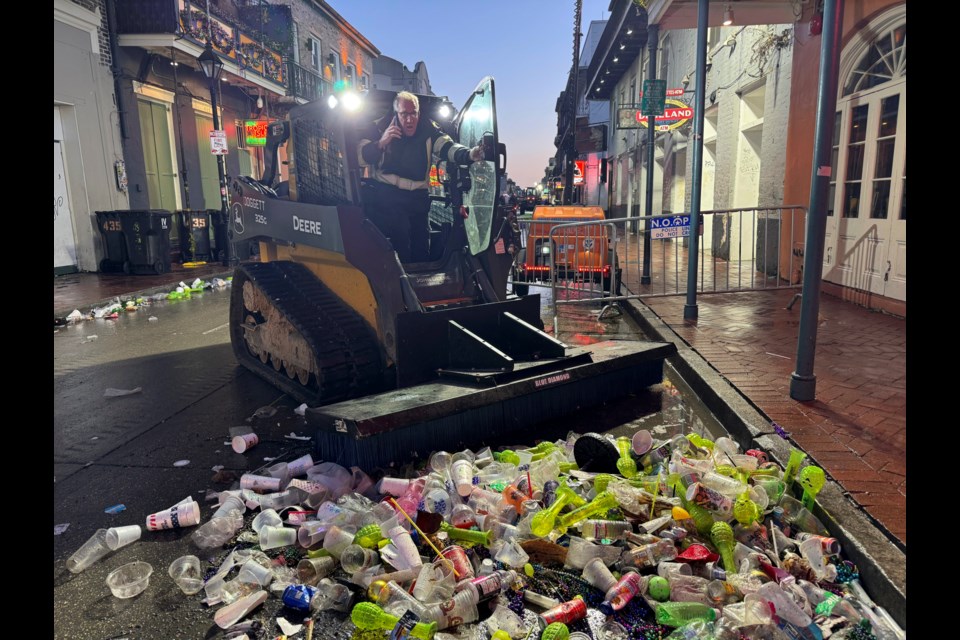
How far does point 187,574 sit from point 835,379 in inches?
183

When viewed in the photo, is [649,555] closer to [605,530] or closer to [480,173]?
[605,530]

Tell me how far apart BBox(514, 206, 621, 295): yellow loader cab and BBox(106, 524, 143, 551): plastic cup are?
252 inches

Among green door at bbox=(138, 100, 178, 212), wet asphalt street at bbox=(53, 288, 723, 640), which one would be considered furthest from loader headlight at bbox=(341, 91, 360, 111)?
green door at bbox=(138, 100, 178, 212)

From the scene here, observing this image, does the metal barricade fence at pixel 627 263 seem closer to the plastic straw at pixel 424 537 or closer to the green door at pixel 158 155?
the plastic straw at pixel 424 537

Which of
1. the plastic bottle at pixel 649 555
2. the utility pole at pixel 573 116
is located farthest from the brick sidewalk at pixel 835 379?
the utility pole at pixel 573 116

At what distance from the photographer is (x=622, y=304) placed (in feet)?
30.4

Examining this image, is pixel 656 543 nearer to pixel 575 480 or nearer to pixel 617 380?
pixel 575 480

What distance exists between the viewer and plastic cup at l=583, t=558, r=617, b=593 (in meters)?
2.57

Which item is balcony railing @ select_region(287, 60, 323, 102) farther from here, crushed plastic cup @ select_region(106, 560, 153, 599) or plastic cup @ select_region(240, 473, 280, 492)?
crushed plastic cup @ select_region(106, 560, 153, 599)

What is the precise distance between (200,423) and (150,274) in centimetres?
1049

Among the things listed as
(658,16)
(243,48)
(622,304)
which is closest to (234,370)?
(622,304)

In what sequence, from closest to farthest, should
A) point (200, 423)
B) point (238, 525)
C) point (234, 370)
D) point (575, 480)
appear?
point (238, 525) → point (575, 480) → point (200, 423) → point (234, 370)
